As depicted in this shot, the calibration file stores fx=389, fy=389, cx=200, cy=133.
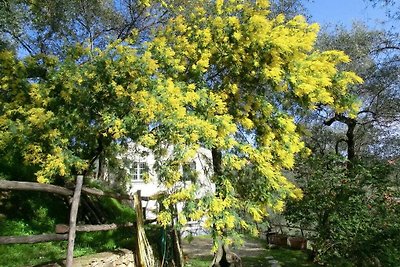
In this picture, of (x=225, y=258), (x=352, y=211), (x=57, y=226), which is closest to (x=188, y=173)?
(x=57, y=226)

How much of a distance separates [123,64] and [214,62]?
2539mm

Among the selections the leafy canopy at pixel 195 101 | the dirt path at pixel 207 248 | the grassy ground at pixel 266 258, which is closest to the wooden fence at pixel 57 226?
the leafy canopy at pixel 195 101

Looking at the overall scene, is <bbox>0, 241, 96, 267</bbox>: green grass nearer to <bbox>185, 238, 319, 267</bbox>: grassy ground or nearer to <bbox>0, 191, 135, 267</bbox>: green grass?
<bbox>0, 191, 135, 267</bbox>: green grass

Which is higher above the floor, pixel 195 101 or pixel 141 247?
pixel 195 101

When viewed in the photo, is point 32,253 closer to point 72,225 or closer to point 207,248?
point 72,225

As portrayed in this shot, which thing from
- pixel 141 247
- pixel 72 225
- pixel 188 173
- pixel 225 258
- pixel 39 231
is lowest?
pixel 225 258

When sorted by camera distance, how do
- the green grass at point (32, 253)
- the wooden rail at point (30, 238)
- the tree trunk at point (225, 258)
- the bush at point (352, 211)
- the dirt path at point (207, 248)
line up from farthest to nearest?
the dirt path at point (207, 248), the tree trunk at point (225, 258), the bush at point (352, 211), the green grass at point (32, 253), the wooden rail at point (30, 238)

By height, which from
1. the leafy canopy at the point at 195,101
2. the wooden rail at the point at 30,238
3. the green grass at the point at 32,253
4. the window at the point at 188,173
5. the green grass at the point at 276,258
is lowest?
the green grass at the point at 276,258

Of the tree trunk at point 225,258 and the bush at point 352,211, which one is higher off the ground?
the bush at point 352,211

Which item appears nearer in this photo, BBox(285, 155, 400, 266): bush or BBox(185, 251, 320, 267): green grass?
BBox(285, 155, 400, 266): bush

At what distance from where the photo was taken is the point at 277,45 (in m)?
8.57

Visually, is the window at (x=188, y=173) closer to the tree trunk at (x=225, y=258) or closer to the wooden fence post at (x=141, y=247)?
the wooden fence post at (x=141, y=247)

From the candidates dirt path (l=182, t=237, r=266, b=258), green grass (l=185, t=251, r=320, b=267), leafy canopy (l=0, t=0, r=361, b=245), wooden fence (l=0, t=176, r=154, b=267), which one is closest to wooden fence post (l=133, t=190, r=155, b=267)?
leafy canopy (l=0, t=0, r=361, b=245)

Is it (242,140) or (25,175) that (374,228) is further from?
(25,175)
